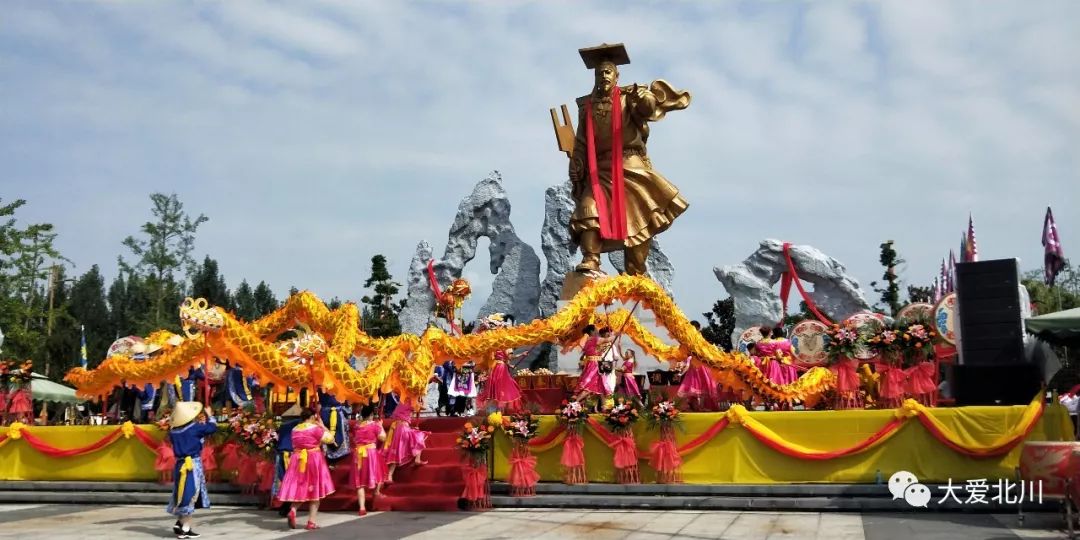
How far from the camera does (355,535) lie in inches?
305

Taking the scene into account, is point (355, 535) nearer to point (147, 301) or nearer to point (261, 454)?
point (261, 454)

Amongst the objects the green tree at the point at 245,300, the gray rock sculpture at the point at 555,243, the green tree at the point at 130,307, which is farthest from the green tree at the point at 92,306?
the gray rock sculpture at the point at 555,243

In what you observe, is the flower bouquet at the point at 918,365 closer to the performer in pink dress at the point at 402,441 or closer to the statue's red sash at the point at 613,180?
the performer in pink dress at the point at 402,441

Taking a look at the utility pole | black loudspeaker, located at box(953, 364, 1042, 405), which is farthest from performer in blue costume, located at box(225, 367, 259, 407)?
the utility pole

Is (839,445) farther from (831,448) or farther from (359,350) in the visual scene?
(359,350)

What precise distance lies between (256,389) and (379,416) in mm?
5908

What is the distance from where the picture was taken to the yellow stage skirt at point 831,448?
830cm

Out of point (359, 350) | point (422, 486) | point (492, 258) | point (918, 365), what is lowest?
point (422, 486)

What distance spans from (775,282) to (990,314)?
68.4 feet

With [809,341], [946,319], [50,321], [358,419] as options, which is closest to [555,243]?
[50,321]

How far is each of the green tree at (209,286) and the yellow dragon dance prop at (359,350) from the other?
23.2m

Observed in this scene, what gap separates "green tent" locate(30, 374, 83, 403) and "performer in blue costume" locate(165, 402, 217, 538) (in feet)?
32.5

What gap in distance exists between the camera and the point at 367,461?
9234 millimetres

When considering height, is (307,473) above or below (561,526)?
above
